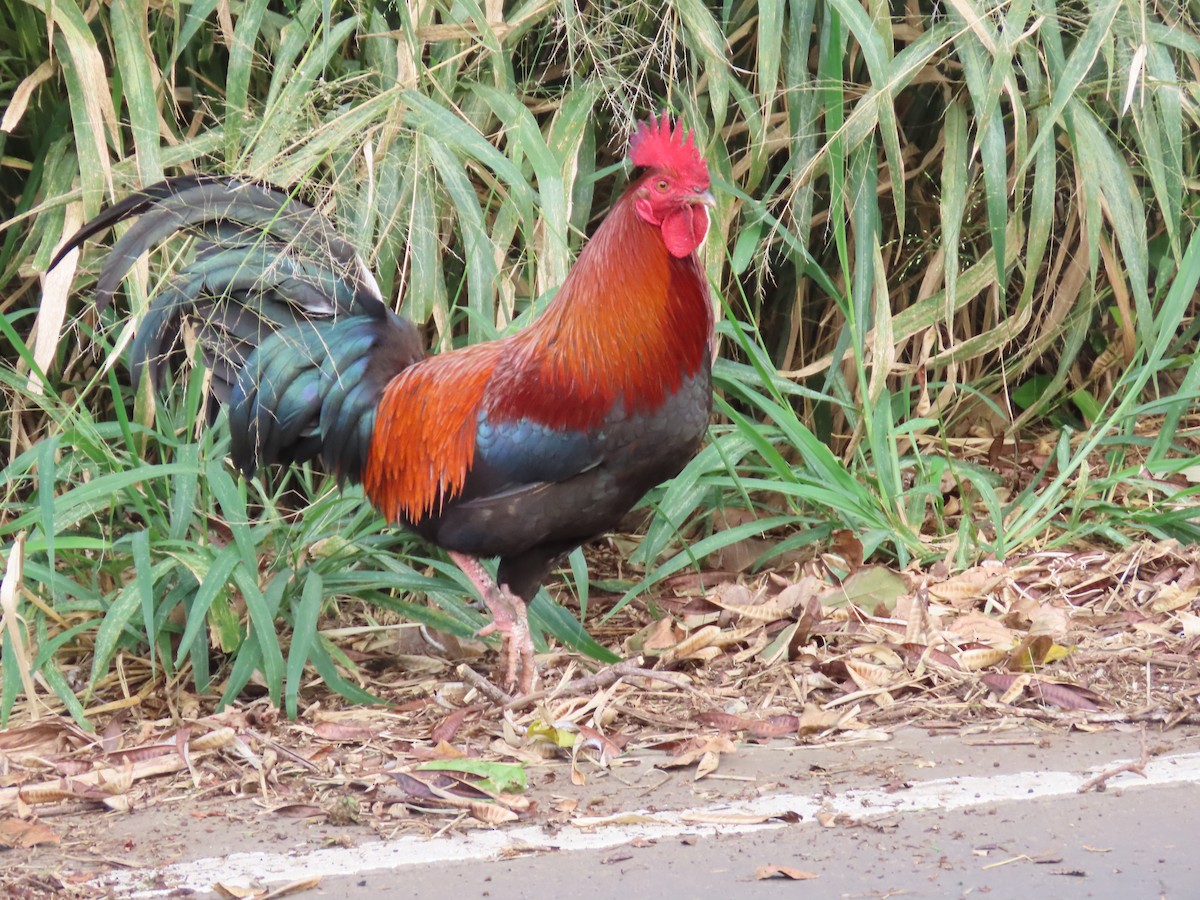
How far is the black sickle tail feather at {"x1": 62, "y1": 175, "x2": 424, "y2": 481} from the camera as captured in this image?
11.1 feet

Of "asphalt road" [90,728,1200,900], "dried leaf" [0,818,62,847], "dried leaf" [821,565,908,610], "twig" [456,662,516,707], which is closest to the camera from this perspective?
"asphalt road" [90,728,1200,900]

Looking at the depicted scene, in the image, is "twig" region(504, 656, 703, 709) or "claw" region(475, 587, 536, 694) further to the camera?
"claw" region(475, 587, 536, 694)

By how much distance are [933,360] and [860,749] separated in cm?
163

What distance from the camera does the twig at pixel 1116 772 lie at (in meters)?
2.58

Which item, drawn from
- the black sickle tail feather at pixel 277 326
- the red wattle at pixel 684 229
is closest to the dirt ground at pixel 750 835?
the black sickle tail feather at pixel 277 326

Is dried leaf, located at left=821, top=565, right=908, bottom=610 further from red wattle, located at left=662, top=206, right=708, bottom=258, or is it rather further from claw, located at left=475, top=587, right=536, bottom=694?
red wattle, located at left=662, top=206, right=708, bottom=258

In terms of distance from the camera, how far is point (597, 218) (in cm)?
460

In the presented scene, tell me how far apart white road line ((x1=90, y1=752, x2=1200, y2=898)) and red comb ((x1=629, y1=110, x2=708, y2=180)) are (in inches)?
58.0

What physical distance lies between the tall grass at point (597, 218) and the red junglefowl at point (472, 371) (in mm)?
152

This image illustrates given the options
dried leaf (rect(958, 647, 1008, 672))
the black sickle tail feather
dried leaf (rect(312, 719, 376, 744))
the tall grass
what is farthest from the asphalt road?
the black sickle tail feather

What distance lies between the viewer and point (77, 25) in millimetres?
3580

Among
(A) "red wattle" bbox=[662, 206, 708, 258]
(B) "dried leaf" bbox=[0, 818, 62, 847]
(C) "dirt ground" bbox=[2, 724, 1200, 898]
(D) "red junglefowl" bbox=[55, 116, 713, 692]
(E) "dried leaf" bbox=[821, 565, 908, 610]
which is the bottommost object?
(C) "dirt ground" bbox=[2, 724, 1200, 898]

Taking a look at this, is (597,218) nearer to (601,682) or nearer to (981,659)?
(601,682)

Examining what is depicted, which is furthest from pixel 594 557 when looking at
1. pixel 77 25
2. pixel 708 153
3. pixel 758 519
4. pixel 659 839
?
pixel 77 25
